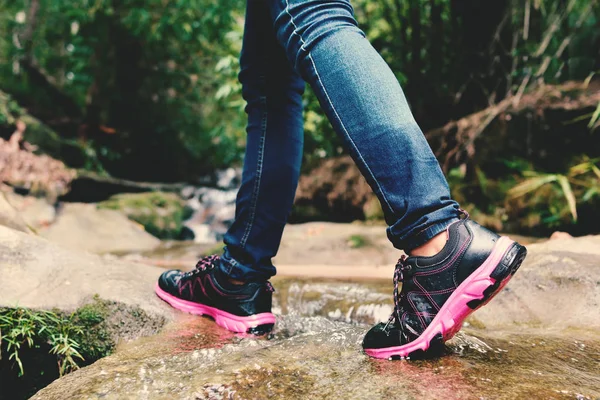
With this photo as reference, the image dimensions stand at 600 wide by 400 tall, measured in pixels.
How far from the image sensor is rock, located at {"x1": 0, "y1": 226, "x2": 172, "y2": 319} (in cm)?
146

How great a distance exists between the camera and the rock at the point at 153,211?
6.32 m

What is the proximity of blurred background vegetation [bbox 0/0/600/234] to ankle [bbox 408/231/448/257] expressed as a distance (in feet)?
9.67

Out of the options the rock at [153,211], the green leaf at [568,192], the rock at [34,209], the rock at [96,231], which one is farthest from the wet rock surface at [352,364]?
the rock at [153,211]

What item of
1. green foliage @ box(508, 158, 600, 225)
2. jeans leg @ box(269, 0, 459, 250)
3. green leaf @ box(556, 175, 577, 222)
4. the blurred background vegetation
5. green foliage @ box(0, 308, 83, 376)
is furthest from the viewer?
the blurred background vegetation

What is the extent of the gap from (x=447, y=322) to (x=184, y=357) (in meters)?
0.65

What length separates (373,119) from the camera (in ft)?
3.39

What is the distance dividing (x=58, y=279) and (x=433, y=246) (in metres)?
1.27

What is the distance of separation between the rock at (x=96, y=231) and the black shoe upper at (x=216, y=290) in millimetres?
3332

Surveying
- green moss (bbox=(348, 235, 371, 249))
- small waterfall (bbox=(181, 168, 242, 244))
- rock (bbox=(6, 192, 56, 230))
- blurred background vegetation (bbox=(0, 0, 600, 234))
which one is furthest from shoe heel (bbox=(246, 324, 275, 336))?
small waterfall (bbox=(181, 168, 242, 244))

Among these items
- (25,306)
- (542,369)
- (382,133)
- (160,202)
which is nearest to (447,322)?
(542,369)

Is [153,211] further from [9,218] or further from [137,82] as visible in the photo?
[9,218]

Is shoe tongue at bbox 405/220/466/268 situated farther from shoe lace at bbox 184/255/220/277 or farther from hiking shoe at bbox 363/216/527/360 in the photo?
shoe lace at bbox 184/255/220/277

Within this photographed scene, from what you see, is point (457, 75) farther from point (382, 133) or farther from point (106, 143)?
point (106, 143)

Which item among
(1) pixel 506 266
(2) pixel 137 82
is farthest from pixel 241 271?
(2) pixel 137 82
